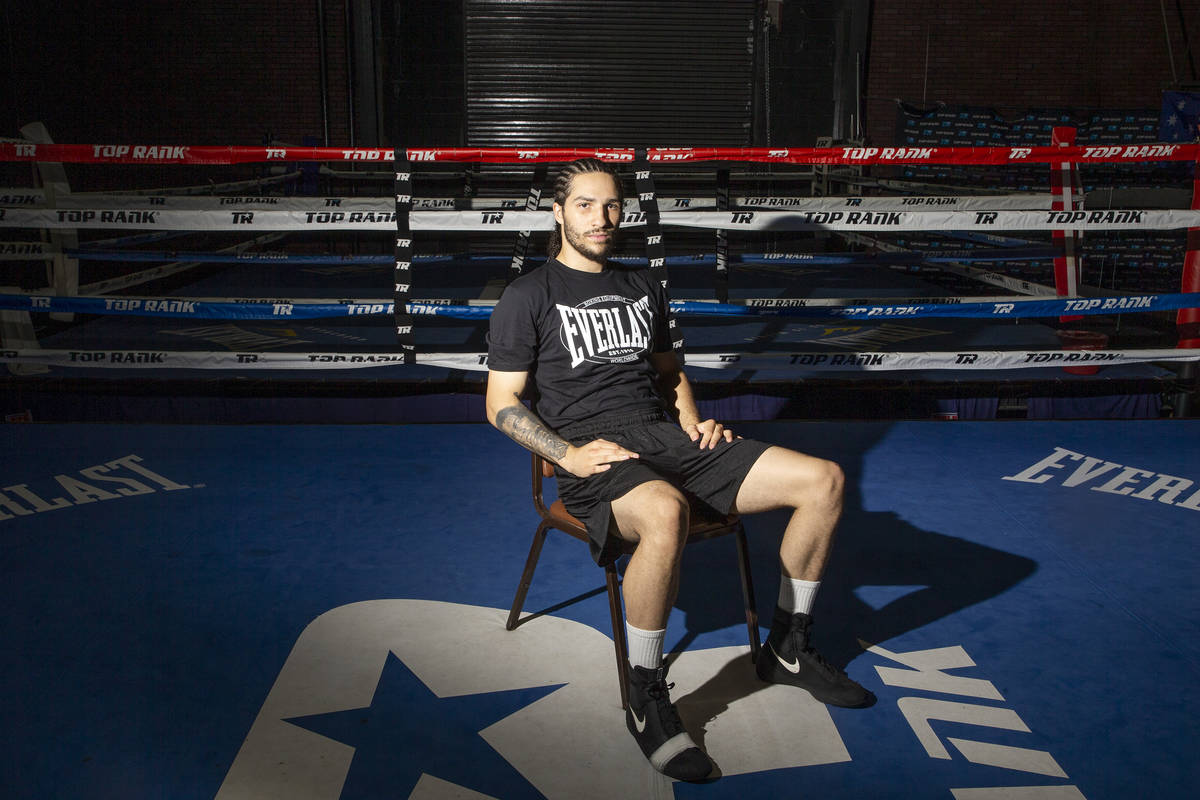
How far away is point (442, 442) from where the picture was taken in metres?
4.05

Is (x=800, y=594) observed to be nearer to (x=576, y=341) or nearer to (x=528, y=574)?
(x=528, y=574)

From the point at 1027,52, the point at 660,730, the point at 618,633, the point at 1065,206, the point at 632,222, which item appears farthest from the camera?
the point at 1027,52

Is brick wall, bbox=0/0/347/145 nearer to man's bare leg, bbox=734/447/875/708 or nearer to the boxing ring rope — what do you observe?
the boxing ring rope

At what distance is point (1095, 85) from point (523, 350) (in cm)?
1121

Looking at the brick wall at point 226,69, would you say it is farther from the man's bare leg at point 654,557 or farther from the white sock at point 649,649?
the white sock at point 649,649

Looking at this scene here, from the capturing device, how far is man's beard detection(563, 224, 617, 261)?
7.99 ft

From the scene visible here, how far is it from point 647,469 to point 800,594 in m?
0.48

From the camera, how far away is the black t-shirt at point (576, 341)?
2410 millimetres

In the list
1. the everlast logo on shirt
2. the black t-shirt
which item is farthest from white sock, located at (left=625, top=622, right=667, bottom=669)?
the everlast logo on shirt

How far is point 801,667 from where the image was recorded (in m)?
2.22

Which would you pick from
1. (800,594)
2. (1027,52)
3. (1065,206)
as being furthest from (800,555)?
(1027,52)

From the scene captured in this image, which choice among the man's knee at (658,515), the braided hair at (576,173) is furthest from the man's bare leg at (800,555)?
the braided hair at (576,173)

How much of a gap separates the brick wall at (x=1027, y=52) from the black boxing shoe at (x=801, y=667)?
34.0 feet

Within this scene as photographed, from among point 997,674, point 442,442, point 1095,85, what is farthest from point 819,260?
point 1095,85
